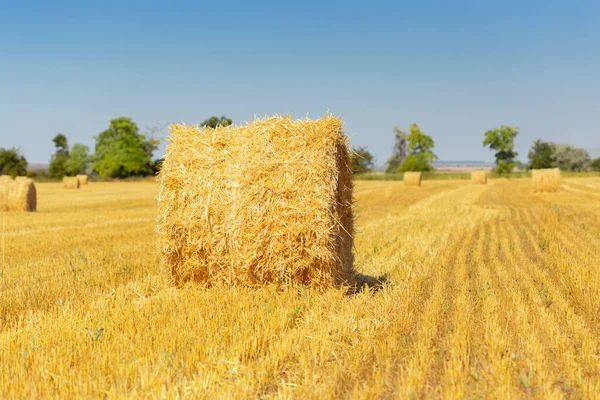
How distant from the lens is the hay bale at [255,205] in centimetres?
682

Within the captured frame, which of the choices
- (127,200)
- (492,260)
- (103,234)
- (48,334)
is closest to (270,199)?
(48,334)

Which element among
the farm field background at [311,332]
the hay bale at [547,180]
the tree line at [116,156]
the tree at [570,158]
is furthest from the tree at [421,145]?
the farm field background at [311,332]

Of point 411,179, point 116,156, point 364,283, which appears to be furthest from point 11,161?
point 364,283

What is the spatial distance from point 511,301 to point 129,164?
265 ft

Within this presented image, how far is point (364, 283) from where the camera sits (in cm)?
798

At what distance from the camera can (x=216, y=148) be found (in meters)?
7.34

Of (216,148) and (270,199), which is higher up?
(216,148)

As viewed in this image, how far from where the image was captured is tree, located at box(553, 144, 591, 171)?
3703 inches

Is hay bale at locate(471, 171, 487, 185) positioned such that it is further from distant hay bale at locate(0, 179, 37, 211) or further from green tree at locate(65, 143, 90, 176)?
green tree at locate(65, 143, 90, 176)

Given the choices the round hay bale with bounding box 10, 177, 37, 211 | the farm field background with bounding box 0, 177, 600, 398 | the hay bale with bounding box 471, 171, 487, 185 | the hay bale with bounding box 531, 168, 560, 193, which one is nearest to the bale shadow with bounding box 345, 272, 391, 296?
the farm field background with bounding box 0, 177, 600, 398

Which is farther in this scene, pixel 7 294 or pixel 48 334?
pixel 7 294

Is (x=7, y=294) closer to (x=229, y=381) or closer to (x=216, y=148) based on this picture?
(x=216, y=148)

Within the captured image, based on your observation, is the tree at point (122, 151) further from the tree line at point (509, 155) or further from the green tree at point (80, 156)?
the tree line at point (509, 155)

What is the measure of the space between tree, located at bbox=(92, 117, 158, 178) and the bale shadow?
77.6 metres
